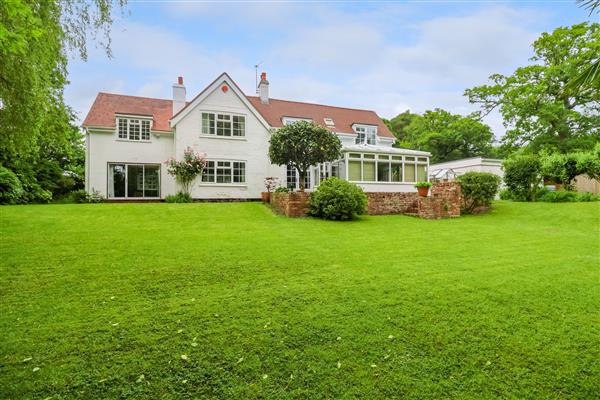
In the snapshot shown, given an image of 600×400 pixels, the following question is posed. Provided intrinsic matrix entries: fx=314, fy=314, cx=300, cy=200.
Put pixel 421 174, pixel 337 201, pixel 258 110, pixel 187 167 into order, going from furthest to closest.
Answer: pixel 258 110
pixel 421 174
pixel 187 167
pixel 337 201

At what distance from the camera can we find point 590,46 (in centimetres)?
2203

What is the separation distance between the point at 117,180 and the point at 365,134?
17433mm

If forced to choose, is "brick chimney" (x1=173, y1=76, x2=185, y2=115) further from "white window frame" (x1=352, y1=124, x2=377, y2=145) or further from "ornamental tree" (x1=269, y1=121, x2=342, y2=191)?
"white window frame" (x1=352, y1=124, x2=377, y2=145)

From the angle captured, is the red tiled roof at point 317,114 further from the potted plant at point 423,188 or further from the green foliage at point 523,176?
the potted plant at point 423,188

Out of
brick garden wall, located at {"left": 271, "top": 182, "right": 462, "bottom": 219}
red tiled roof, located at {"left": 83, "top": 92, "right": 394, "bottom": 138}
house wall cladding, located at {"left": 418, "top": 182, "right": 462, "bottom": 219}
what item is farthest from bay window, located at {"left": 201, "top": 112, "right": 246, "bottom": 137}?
house wall cladding, located at {"left": 418, "top": 182, "right": 462, "bottom": 219}

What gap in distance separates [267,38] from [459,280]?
10.9 m

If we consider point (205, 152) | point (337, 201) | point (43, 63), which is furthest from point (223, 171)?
point (43, 63)

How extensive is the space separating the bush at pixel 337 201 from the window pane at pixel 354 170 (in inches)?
179

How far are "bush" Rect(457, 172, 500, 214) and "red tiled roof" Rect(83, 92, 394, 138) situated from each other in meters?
10.3

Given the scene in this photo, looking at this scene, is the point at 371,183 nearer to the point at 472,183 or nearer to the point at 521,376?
the point at 472,183

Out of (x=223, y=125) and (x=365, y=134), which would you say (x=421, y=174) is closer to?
(x=365, y=134)

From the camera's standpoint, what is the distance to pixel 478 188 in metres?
15.4

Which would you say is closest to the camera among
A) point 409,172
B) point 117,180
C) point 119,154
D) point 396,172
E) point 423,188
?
point 423,188

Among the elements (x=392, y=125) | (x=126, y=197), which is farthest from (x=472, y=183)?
(x=392, y=125)
